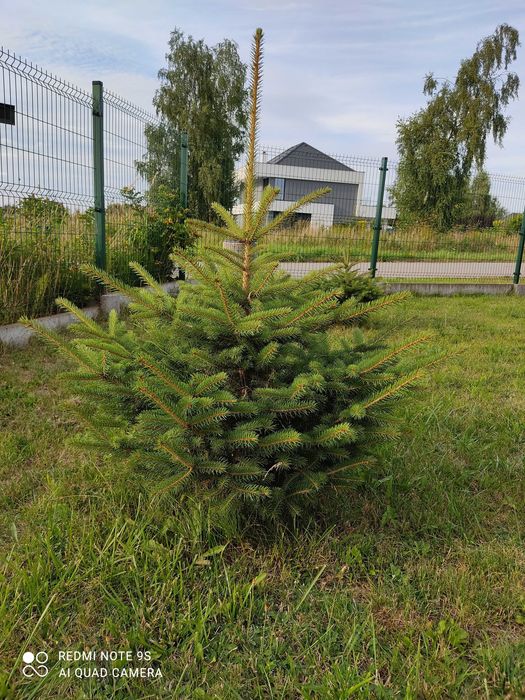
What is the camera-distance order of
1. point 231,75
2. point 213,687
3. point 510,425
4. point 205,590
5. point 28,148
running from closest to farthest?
point 213,687
point 205,590
point 510,425
point 28,148
point 231,75

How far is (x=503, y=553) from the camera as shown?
2059mm

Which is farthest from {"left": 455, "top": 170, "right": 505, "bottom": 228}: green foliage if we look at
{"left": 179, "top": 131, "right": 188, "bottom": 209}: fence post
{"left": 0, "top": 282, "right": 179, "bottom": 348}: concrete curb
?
{"left": 0, "top": 282, "right": 179, "bottom": 348}: concrete curb

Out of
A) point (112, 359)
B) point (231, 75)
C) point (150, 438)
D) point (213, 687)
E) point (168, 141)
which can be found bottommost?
point (213, 687)

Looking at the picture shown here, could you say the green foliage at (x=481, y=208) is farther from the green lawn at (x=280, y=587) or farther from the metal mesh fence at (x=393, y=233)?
the green lawn at (x=280, y=587)

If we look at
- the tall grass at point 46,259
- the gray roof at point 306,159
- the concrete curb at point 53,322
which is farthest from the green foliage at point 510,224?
the concrete curb at point 53,322

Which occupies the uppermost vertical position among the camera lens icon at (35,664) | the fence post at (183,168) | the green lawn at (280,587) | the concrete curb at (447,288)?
the fence post at (183,168)

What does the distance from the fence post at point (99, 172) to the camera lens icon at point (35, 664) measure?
5082 millimetres

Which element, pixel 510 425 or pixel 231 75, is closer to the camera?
pixel 510 425

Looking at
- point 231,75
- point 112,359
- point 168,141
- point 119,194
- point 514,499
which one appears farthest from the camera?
point 231,75

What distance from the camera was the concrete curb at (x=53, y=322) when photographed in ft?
15.1

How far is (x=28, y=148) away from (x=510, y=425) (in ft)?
15.5

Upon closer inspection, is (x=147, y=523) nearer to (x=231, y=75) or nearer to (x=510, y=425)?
(x=510, y=425)

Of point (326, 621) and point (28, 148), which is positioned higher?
point (28, 148)

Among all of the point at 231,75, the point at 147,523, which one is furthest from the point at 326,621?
the point at 231,75
